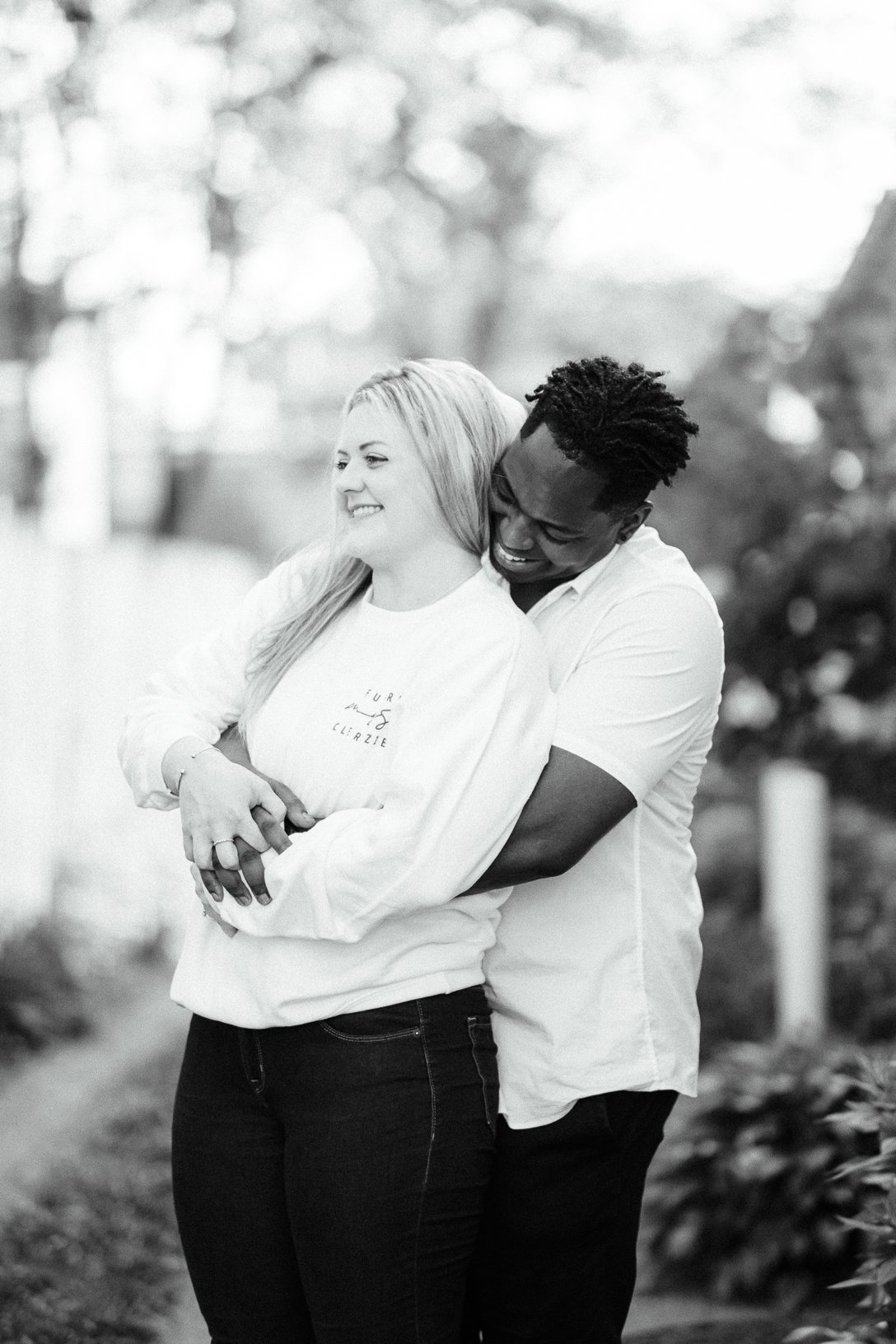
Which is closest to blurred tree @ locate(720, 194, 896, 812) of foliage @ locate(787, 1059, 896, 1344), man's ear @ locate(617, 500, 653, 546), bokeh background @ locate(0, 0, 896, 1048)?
bokeh background @ locate(0, 0, 896, 1048)

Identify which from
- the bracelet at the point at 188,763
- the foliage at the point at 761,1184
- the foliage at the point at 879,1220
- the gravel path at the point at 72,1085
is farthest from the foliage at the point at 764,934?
the bracelet at the point at 188,763

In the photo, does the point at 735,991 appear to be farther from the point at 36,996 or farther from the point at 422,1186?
the point at 422,1186

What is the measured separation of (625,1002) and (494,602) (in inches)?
25.9

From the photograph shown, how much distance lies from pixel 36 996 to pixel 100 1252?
264 centimetres

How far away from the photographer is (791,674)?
8109mm

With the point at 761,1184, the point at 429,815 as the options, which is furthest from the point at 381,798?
the point at 761,1184

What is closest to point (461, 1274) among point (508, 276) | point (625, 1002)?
point (625, 1002)

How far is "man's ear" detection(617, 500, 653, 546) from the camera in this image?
7.68ft

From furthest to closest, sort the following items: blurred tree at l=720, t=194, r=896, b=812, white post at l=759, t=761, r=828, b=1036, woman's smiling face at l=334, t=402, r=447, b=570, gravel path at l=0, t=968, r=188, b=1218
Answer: blurred tree at l=720, t=194, r=896, b=812 < white post at l=759, t=761, r=828, b=1036 < gravel path at l=0, t=968, r=188, b=1218 < woman's smiling face at l=334, t=402, r=447, b=570

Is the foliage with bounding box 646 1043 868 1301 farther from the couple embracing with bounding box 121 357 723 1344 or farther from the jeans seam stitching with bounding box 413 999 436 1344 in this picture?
the jeans seam stitching with bounding box 413 999 436 1344

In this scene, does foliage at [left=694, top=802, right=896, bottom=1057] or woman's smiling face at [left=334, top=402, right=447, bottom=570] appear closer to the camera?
woman's smiling face at [left=334, top=402, right=447, bottom=570]

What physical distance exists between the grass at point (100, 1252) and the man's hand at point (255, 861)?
7.40 feet

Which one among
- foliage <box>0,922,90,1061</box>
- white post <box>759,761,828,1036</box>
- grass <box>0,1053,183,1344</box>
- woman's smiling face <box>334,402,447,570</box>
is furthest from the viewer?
foliage <box>0,922,90,1061</box>

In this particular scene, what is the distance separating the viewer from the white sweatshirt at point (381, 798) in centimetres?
205
